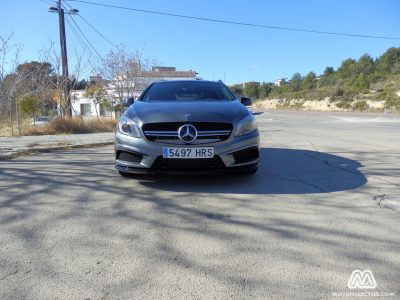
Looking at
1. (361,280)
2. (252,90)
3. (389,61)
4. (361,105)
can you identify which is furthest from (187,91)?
(252,90)

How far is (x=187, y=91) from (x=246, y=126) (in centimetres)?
163

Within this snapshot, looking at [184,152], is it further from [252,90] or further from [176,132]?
[252,90]

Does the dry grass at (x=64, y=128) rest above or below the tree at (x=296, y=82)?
below

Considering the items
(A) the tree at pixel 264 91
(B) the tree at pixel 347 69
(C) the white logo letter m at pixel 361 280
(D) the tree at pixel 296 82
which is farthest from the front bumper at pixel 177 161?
(A) the tree at pixel 264 91

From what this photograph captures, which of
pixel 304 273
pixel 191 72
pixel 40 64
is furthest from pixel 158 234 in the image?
pixel 191 72

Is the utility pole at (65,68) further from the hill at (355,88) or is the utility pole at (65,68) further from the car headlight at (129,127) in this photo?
the hill at (355,88)

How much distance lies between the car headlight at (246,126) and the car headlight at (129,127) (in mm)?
1171

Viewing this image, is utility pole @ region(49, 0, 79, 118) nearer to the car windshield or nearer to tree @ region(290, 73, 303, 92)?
the car windshield

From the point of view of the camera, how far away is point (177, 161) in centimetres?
424

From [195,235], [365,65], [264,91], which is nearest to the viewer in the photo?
[195,235]

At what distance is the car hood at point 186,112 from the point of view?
4380mm

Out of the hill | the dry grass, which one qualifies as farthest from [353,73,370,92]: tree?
the dry grass

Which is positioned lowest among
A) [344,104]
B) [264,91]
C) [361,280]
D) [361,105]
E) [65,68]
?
[361,280]

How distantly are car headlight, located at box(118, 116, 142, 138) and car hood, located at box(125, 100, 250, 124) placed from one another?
2.1 inches
